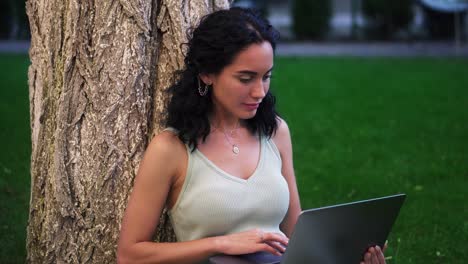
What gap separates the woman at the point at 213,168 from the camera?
2.89m

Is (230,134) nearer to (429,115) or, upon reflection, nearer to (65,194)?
(65,194)

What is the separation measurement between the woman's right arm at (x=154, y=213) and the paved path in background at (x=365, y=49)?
13.4 meters

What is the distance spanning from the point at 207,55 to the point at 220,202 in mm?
462

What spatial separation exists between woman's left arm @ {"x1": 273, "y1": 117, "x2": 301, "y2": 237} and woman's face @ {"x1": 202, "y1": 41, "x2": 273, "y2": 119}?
264 mm

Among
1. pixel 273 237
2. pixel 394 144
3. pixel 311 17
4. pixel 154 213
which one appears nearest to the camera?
pixel 273 237

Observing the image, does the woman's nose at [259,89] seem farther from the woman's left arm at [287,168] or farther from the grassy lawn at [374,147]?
the grassy lawn at [374,147]

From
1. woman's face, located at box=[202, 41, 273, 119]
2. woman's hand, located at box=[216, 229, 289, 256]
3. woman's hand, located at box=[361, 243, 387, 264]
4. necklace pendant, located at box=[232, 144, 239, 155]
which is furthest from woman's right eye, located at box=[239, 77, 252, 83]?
woman's hand, located at box=[361, 243, 387, 264]

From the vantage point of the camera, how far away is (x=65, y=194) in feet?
11.0

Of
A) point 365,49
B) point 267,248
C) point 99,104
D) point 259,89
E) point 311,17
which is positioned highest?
point 259,89

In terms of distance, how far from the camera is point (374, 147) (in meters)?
7.91

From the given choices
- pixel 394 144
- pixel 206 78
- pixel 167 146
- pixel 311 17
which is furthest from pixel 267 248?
pixel 311 17

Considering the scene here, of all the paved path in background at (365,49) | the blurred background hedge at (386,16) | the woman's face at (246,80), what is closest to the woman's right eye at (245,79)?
the woman's face at (246,80)

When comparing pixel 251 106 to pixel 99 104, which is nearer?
pixel 251 106

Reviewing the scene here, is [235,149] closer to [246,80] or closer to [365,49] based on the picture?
[246,80]
